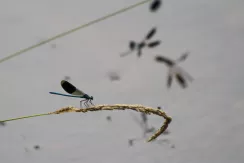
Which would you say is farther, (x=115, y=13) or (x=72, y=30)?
(x=72, y=30)

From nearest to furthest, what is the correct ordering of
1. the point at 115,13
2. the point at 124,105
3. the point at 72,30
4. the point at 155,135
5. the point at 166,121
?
1. the point at 115,13
2. the point at 72,30
3. the point at 124,105
4. the point at 166,121
5. the point at 155,135

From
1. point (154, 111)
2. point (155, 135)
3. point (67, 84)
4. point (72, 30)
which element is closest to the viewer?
point (72, 30)

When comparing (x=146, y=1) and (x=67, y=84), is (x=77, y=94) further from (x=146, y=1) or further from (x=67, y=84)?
(x=146, y=1)

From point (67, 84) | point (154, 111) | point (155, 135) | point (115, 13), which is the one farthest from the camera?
point (155, 135)

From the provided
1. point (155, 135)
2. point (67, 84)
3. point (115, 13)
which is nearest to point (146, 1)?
point (115, 13)

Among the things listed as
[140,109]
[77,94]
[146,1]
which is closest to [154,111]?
[140,109]

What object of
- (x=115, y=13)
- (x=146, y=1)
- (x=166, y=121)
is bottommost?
(x=115, y=13)

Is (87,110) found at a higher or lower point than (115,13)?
higher

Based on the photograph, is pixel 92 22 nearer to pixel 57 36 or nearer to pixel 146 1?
pixel 57 36

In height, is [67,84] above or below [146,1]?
above
